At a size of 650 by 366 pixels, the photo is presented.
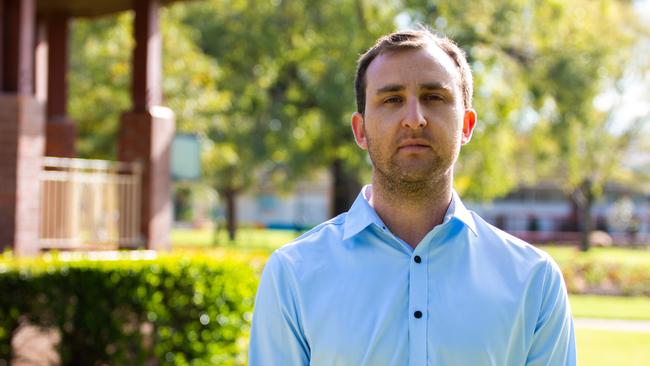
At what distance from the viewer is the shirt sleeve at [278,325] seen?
2342 mm

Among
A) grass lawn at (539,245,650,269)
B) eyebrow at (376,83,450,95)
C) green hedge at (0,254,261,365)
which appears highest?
eyebrow at (376,83,450,95)

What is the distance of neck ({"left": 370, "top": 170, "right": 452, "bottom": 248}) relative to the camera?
7.75 ft

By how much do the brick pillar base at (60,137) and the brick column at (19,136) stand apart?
12.0 feet

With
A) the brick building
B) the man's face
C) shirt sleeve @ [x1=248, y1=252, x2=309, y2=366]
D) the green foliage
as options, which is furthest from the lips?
the green foliage

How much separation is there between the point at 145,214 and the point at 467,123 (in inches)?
380

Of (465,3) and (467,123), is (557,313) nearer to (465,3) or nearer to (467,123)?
(467,123)

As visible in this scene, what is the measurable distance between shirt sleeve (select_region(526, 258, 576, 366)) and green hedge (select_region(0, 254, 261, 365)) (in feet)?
19.6

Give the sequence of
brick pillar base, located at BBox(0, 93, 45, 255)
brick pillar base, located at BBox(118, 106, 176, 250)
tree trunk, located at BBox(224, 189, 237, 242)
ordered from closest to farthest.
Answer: brick pillar base, located at BBox(0, 93, 45, 255) < brick pillar base, located at BBox(118, 106, 176, 250) < tree trunk, located at BBox(224, 189, 237, 242)

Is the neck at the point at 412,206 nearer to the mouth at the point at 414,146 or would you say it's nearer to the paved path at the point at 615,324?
the mouth at the point at 414,146

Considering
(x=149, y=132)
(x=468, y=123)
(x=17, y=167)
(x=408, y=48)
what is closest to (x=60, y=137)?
(x=149, y=132)

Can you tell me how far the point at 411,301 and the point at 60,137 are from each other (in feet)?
41.5

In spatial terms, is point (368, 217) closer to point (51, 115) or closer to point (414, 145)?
point (414, 145)

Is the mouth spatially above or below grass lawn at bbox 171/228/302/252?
above

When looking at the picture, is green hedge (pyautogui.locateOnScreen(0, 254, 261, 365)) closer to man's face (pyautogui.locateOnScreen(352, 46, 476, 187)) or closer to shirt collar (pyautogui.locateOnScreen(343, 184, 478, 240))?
shirt collar (pyautogui.locateOnScreen(343, 184, 478, 240))
